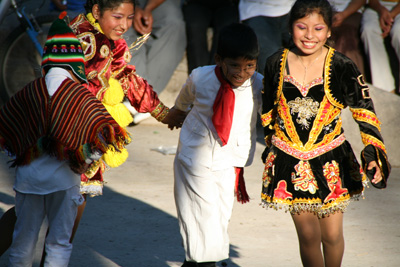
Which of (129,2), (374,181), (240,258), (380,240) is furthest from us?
(380,240)

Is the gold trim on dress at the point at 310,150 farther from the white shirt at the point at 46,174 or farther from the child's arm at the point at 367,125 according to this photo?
the white shirt at the point at 46,174

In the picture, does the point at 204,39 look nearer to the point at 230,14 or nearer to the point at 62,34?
the point at 230,14


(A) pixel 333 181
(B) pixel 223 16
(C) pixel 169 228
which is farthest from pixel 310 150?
(B) pixel 223 16

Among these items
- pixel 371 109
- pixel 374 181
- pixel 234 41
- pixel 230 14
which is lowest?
pixel 230 14

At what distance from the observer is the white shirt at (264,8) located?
24.7ft

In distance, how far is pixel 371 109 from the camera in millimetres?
3379

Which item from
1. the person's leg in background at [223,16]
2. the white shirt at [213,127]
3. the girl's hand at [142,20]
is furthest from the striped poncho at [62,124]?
the person's leg in background at [223,16]

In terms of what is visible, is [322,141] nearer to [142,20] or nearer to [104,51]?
[104,51]

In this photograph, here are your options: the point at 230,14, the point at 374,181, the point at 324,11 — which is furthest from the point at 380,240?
the point at 230,14

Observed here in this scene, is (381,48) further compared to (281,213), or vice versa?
(381,48)

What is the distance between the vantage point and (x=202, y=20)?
7969mm

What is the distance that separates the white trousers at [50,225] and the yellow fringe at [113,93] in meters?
0.72

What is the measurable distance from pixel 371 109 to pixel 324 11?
1.93ft

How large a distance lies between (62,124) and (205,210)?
1075 millimetres
